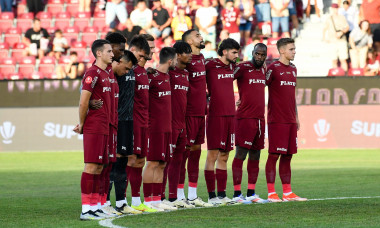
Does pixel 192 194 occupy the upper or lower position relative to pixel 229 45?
lower

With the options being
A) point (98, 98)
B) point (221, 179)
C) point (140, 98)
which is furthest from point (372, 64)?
point (98, 98)

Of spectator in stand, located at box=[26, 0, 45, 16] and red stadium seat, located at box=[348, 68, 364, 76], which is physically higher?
spectator in stand, located at box=[26, 0, 45, 16]

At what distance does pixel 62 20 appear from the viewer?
1209 inches

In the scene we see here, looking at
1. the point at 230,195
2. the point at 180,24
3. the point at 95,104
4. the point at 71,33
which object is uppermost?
the point at 180,24

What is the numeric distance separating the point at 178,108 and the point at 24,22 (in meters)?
19.3

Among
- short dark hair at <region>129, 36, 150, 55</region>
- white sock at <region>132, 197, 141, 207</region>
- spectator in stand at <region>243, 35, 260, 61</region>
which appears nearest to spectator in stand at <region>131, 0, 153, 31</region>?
spectator in stand at <region>243, 35, 260, 61</region>

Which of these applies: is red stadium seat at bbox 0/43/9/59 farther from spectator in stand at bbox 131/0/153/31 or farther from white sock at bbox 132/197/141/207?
white sock at bbox 132/197/141/207

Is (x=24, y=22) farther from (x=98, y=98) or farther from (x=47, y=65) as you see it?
(x=98, y=98)

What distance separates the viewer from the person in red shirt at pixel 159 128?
11.8m

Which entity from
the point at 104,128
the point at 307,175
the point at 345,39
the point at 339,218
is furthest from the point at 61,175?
the point at 345,39

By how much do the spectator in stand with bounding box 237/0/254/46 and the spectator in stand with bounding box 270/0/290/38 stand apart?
826 millimetres

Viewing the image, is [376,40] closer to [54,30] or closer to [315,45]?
[315,45]

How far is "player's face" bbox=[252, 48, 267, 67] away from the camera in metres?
13.0

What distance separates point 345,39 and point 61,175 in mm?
12659
